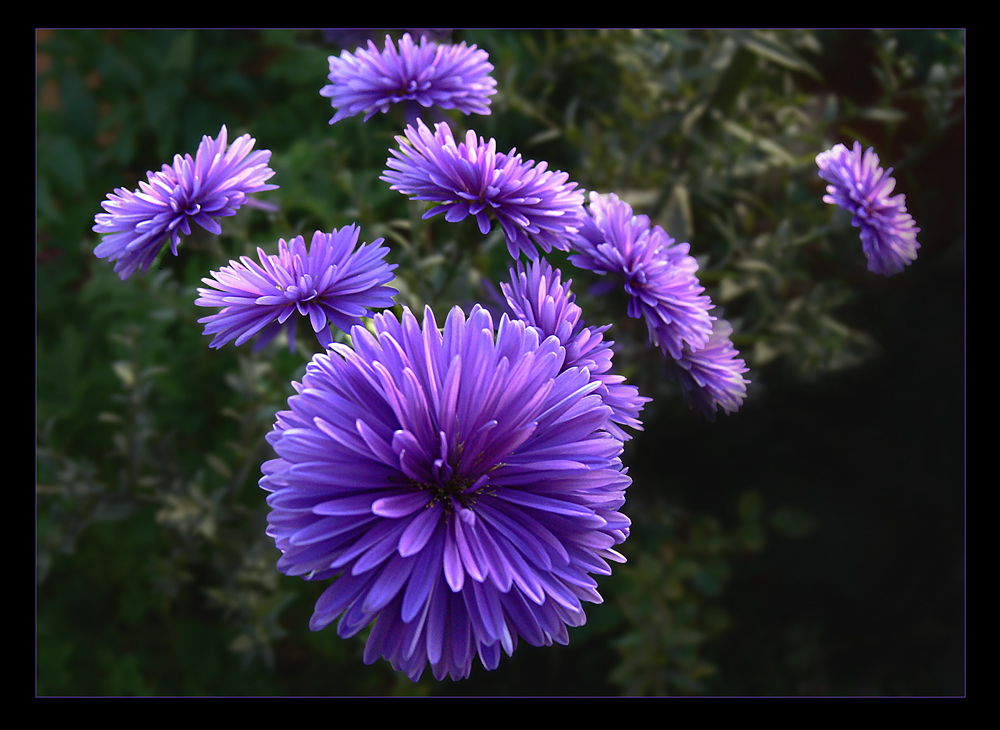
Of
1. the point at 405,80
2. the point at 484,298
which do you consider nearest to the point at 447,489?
the point at 405,80

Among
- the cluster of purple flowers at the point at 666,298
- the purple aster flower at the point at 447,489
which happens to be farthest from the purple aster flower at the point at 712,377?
the purple aster flower at the point at 447,489

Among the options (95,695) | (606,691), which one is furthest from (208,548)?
(606,691)

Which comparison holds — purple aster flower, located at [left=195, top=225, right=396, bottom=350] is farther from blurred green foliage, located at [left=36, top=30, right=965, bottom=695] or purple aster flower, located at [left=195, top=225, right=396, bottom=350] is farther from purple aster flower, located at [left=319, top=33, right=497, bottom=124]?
blurred green foliage, located at [left=36, top=30, right=965, bottom=695]

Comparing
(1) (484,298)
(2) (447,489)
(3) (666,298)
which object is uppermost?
(1) (484,298)

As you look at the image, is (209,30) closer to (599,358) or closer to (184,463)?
(184,463)

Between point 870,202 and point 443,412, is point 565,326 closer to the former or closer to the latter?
point 443,412

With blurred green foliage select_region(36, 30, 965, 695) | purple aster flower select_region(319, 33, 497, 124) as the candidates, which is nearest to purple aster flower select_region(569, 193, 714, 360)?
purple aster flower select_region(319, 33, 497, 124)

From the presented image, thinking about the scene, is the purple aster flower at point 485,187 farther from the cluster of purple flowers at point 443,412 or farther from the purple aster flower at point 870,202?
the purple aster flower at point 870,202
